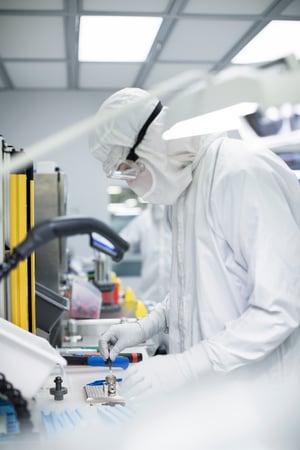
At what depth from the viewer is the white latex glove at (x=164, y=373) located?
106cm

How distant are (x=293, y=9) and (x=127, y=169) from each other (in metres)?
2.35

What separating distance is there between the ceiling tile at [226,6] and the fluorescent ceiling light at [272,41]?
22cm

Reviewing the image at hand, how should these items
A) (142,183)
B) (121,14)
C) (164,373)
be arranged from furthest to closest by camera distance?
(121,14) < (142,183) < (164,373)

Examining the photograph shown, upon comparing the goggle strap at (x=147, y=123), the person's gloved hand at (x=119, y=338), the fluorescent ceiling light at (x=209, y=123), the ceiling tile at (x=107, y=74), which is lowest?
the person's gloved hand at (x=119, y=338)

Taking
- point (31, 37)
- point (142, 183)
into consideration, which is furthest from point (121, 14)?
point (142, 183)

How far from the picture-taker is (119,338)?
1464 mm

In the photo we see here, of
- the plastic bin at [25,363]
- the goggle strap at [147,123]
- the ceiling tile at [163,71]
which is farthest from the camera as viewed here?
the ceiling tile at [163,71]

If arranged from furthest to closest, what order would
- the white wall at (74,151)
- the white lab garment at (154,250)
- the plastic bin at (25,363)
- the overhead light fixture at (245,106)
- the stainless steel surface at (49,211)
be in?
the white wall at (74,151) < the white lab garment at (154,250) < the stainless steel surface at (49,211) < the plastic bin at (25,363) < the overhead light fixture at (245,106)

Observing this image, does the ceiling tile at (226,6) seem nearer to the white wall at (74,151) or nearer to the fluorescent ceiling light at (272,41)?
the fluorescent ceiling light at (272,41)

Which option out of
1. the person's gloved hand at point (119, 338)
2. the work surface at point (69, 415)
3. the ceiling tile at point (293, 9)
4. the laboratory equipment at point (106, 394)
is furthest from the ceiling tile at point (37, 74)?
the laboratory equipment at point (106, 394)

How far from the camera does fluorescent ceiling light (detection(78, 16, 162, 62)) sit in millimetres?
3215

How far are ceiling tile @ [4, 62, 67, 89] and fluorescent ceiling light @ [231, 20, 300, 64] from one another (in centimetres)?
158

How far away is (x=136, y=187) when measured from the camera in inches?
54.0

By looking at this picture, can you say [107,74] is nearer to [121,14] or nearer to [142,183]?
[121,14]
